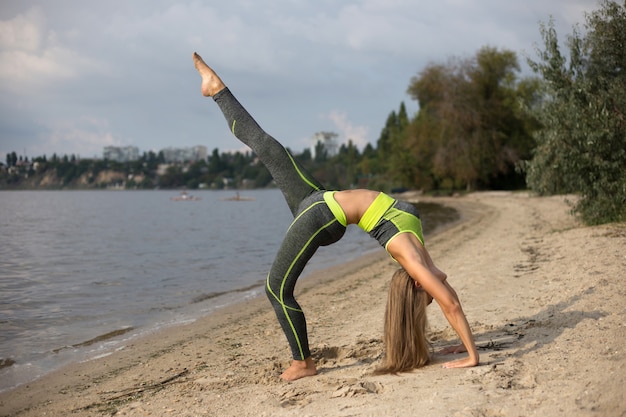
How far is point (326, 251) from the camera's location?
67.1ft

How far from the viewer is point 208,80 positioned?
190 inches

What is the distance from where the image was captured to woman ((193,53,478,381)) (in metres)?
4.32

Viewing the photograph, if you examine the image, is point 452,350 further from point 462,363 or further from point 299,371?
point 299,371

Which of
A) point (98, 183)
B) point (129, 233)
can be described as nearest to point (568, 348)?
point (129, 233)

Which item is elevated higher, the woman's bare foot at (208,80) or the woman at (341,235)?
the woman's bare foot at (208,80)

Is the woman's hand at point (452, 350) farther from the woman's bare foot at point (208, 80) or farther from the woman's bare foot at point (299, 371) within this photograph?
the woman's bare foot at point (208, 80)

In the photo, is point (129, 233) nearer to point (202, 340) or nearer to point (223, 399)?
point (202, 340)

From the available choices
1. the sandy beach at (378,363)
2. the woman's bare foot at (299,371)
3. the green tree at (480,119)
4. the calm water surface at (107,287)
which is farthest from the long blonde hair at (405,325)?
the green tree at (480,119)

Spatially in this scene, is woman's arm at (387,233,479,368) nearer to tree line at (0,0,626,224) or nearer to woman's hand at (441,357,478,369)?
A: woman's hand at (441,357,478,369)

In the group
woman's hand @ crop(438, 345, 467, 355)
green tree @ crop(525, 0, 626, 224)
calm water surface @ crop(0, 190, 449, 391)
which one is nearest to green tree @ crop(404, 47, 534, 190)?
calm water surface @ crop(0, 190, 449, 391)

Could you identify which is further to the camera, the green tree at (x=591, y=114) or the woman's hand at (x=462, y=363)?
the green tree at (x=591, y=114)

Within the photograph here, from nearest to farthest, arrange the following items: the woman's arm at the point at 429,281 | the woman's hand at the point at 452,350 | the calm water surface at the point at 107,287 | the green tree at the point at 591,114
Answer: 1. the woman's arm at the point at 429,281
2. the woman's hand at the point at 452,350
3. the calm water surface at the point at 107,287
4. the green tree at the point at 591,114

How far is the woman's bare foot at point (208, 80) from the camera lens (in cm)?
477

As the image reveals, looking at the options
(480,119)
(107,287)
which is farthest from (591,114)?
(480,119)
